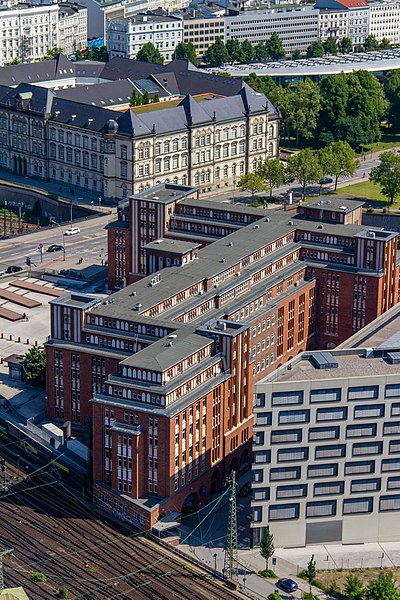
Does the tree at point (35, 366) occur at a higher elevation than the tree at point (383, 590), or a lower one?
higher

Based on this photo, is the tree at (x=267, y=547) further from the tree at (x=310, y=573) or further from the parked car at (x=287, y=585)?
the tree at (x=310, y=573)

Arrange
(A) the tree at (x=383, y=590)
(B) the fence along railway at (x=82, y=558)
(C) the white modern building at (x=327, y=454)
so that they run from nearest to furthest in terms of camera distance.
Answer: (A) the tree at (x=383, y=590) → (B) the fence along railway at (x=82, y=558) → (C) the white modern building at (x=327, y=454)

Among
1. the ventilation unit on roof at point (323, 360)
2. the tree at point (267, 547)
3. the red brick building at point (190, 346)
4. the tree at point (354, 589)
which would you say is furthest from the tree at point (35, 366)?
the tree at point (354, 589)

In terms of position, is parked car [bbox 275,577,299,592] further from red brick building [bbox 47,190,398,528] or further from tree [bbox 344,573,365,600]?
red brick building [bbox 47,190,398,528]

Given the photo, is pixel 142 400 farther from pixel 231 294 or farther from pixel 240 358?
pixel 231 294

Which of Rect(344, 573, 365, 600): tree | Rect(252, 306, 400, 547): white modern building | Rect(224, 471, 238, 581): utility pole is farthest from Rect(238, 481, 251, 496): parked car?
Rect(344, 573, 365, 600): tree

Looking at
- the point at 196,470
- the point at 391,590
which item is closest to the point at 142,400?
the point at 196,470
